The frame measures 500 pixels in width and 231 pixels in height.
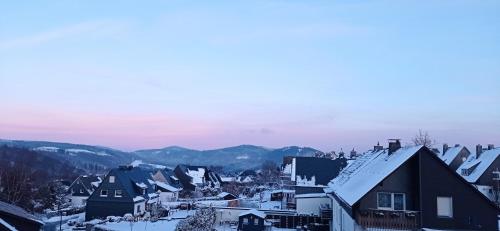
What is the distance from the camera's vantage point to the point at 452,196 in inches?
910

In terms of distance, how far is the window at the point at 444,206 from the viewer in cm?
2316

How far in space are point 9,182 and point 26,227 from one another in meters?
37.2

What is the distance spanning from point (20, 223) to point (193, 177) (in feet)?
284

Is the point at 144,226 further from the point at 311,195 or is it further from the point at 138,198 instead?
the point at 311,195

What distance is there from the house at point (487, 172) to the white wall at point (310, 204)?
15332 millimetres

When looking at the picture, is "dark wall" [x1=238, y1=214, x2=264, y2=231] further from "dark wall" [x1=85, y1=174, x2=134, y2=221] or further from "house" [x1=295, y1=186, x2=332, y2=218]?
"dark wall" [x1=85, y1=174, x2=134, y2=221]

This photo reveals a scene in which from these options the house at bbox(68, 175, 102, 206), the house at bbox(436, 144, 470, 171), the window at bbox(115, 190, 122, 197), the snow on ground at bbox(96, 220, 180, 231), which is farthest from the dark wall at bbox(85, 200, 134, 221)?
the house at bbox(436, 144, 470, 171)

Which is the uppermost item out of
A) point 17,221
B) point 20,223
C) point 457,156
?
point 457,156

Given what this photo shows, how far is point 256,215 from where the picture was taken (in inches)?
1710

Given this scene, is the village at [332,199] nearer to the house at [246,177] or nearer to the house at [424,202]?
the house at [424,202]

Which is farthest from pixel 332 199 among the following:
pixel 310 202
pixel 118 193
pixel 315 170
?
pixel 118 193

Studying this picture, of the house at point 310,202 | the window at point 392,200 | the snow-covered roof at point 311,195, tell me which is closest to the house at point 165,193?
the snow-covered roof at point 311,195

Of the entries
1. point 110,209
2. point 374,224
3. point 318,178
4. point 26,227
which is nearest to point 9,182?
point 110,209

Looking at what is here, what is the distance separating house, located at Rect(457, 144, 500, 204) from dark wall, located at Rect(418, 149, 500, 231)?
30888 millimetres
